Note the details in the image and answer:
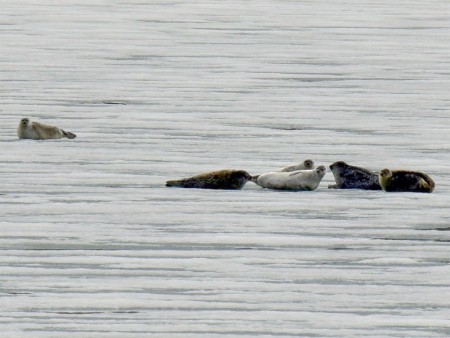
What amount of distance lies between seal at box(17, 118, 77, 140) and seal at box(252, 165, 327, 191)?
205 cm

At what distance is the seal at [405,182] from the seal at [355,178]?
11 cm

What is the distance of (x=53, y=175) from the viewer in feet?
27.9

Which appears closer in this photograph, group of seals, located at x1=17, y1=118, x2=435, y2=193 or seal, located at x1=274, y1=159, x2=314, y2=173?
group of seals, located at x1=17, y1=118, x2=435, y2=193

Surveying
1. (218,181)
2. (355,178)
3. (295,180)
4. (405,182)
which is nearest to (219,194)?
(218,181)

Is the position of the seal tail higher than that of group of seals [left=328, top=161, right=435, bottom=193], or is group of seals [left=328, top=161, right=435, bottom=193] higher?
the seal tail

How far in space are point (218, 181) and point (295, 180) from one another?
1.29 feet

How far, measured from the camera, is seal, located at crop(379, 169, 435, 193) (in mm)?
8062

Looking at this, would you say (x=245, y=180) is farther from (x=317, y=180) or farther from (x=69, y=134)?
(x=69, y=134)

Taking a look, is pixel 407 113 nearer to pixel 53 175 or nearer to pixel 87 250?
pixel 53 175

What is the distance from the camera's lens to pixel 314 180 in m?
8.13

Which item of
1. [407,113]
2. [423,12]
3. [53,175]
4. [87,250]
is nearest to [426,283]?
[87,250]

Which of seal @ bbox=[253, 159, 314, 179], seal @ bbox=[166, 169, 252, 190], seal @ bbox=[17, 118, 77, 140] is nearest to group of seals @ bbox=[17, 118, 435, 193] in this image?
seal @ bbox=[166, 169, 252, 190]

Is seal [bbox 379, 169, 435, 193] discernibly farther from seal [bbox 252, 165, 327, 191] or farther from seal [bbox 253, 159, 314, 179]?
seal [bbox 253, 159, 314, 179]

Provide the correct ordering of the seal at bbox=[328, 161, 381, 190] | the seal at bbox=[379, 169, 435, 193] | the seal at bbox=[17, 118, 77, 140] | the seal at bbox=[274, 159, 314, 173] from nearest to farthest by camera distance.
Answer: the seal at bbox=[379, 169, 435, 193], the seal at bbox=[328, 161, 381, 190], the seal at bbox=[274, 159, 314, 173], the seal at bbox=[17, 118, 77, 140]
